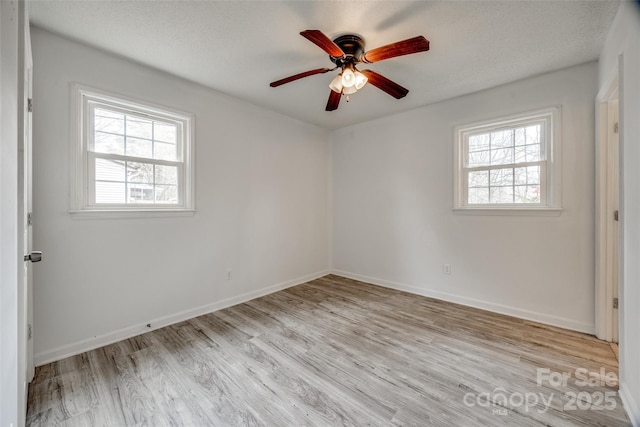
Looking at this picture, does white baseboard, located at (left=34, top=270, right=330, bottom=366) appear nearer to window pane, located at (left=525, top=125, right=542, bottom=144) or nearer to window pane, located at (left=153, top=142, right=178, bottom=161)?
window pane, located at (left=153, top=142, right=178, bottom=161)

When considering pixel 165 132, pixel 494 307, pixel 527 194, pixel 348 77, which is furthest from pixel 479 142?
pixel 165 132

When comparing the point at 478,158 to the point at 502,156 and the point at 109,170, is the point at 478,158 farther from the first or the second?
the point at 109,170

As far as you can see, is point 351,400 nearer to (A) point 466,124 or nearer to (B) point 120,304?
(B) point 120,304

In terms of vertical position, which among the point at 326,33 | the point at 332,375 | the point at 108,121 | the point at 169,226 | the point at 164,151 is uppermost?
the point at 326,33

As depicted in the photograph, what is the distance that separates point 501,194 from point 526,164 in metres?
0.39

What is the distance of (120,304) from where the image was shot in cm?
233

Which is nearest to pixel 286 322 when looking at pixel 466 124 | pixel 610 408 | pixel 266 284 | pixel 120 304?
pixel 266 284

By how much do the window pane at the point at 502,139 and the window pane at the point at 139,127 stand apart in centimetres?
376

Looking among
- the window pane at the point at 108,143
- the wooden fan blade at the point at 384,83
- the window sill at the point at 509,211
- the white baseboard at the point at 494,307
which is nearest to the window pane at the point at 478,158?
A: the window sill at the point at 509,211

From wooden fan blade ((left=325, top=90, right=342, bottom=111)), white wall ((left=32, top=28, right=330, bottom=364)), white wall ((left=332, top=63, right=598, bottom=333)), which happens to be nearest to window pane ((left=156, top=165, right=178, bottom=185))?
white wall ((left=32, top=28, right=330, bottom=364))

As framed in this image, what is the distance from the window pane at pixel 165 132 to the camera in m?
2.61

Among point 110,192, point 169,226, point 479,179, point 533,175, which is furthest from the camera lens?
point 479,179

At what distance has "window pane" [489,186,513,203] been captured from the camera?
2.90 m

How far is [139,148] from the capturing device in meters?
2.48
